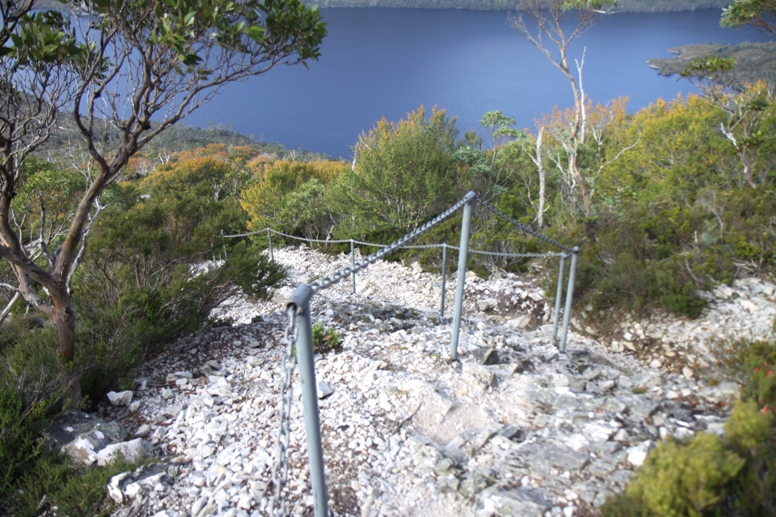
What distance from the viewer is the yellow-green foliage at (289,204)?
490 inches

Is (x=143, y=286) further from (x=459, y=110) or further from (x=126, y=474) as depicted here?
(x=459, y=110)

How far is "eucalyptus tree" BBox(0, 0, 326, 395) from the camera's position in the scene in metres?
3.50

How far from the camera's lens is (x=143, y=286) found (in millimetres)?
5152

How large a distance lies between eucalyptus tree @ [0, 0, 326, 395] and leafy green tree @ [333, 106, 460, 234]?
6530mm

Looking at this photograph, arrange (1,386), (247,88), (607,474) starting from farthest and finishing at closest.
→ (247,88) < (1,386) < (607,474)

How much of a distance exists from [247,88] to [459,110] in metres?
42.8

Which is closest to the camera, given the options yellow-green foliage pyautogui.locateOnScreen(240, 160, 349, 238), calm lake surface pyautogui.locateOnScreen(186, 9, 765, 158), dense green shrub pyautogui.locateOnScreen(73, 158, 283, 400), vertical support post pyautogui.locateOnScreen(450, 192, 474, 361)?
vertical support post pyautogui.locateOnScreen(450, 192, 474, 361)

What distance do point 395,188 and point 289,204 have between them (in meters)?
3.00

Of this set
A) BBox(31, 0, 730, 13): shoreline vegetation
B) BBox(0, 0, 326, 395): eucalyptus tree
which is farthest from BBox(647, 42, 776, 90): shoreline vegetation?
BBox(31, 0, 730, 13): shoreline vegetation

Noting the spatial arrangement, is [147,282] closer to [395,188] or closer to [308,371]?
[308,371]

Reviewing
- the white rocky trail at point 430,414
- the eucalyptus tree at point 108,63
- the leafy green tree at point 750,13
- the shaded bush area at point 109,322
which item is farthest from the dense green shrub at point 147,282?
the leafy green tree at point 750,13

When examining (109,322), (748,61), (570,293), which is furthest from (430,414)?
(748,61)

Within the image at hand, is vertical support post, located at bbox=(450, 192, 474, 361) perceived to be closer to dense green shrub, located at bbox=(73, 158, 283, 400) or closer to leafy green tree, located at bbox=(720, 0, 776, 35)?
dense green shrub, located at bbox=(73, 158, 283, 400)

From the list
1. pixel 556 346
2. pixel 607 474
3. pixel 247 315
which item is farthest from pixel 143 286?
pixel 607 474
